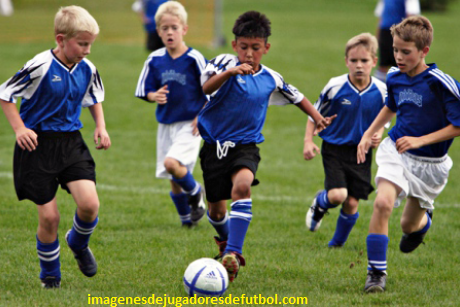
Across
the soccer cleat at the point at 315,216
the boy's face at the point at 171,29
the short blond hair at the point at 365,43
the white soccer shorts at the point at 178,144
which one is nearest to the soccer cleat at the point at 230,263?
the soccer cleat at the point at 315,216

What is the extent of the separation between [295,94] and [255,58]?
48cm

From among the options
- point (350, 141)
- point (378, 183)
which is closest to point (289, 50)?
point (350, 141)

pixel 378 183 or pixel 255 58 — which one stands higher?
pixel 255 58

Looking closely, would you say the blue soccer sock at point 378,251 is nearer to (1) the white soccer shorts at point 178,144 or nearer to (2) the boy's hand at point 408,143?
(2) the boy's hand at point 408,143

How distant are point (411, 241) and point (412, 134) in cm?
116

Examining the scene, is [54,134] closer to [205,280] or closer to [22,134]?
[22,134]

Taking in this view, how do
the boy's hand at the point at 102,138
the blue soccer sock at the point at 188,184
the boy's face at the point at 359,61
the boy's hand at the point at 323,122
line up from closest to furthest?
1. the boy's hand at the point at 102,138
2. the boy's hand at the point at 323,122
3. the boy's face at the point at 359,61
4. the blue soccer sock at the point at 188,184

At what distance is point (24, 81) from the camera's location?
4906mm

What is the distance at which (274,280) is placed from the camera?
539cm

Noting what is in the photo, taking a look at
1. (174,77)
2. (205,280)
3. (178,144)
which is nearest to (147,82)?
(174,77)

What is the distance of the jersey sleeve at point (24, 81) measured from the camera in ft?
16.0

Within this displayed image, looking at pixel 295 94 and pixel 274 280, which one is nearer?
pixel 274 280

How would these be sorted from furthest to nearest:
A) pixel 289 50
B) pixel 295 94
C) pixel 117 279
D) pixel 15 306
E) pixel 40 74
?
1. pixel 289 50
2. pixel 295 94
3. pixel 117 279
4. pixel 40 74
5. pixel 15 306

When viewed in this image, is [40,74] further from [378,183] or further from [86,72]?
[378,183]
